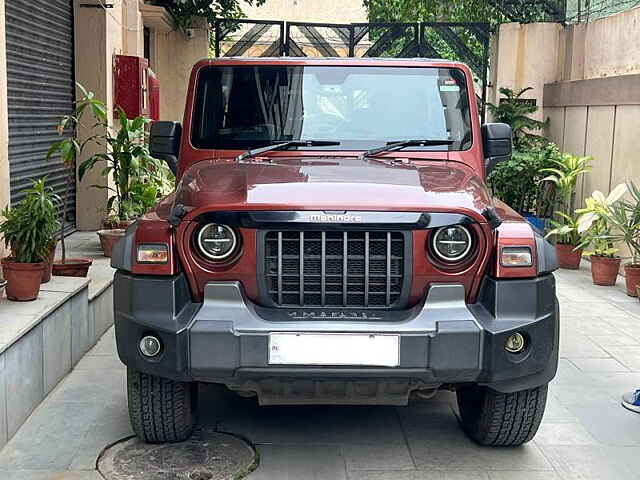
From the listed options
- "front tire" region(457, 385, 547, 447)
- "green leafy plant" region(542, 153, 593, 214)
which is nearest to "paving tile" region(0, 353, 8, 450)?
"front tire" region(457, 385, 547, 447)

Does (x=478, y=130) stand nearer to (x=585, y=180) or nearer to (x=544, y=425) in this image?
(x=544, y=425)

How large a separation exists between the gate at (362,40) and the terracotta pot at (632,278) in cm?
607

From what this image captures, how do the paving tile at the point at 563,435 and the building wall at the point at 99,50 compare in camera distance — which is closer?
the paving tile at the point at 563,435

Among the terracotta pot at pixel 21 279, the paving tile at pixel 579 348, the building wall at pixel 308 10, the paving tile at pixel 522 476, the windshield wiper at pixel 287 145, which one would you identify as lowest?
the paving tile at pixel 579 348

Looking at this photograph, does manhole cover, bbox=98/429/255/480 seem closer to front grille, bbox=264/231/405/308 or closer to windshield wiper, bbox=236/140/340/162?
front grille, bbox=264/231/405/308

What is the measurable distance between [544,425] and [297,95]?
91.5 inches

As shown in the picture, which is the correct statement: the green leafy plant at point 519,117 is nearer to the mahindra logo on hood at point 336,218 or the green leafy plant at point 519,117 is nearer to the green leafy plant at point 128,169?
the green leafy plant at point 128,169

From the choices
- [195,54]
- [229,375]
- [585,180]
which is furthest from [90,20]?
[229,375]

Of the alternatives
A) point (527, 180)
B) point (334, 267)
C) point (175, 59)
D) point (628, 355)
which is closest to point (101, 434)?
point (334, 267)

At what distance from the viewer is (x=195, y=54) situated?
584 inches

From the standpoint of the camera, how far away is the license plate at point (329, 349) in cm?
371

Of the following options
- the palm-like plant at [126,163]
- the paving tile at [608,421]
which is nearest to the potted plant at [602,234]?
the paving tile at [608,421]

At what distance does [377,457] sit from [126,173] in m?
5.04

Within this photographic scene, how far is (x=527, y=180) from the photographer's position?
11.8 metres
